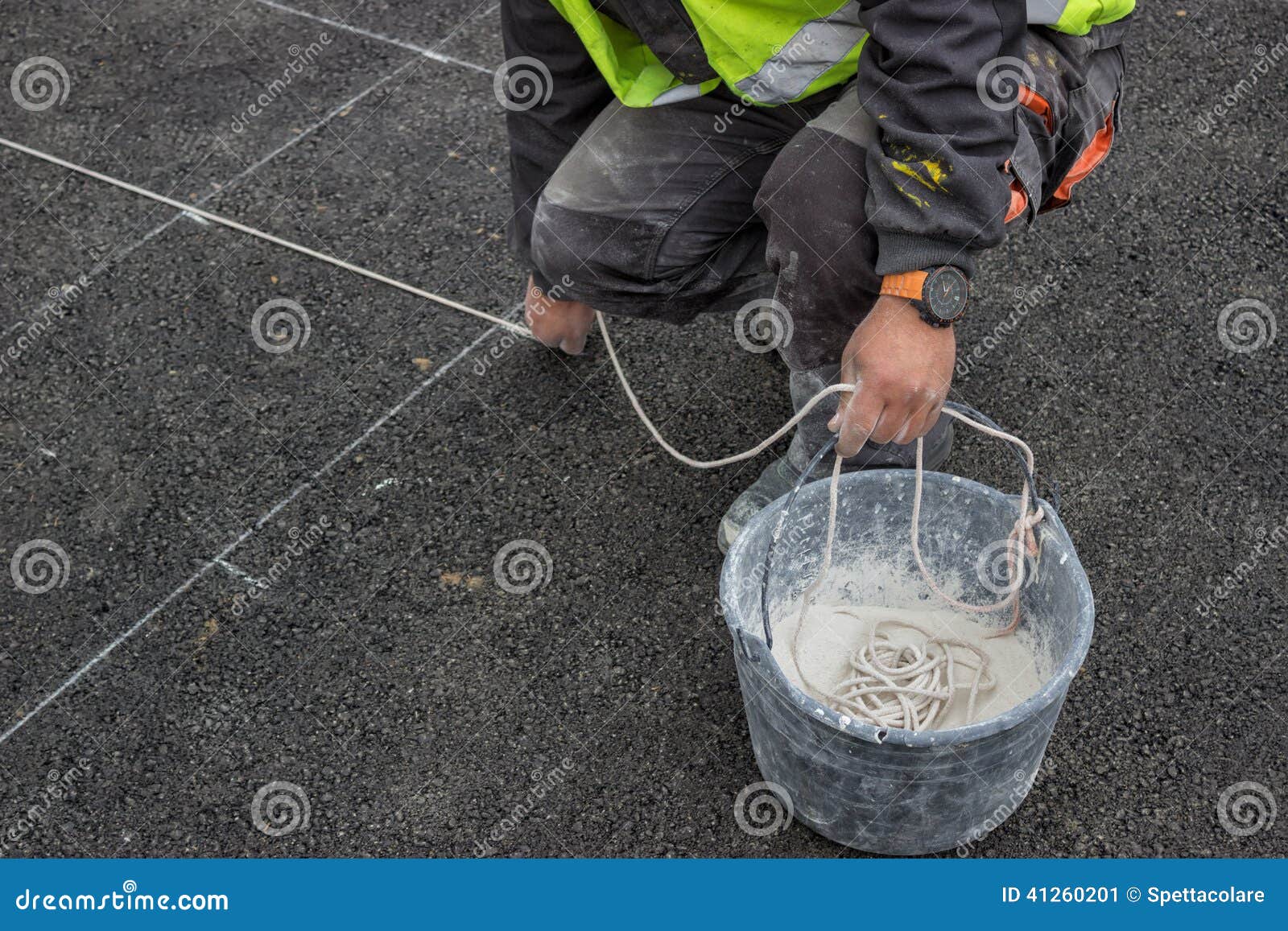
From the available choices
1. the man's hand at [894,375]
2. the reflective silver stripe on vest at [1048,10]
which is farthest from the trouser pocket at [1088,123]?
the man's hand at [894,375]

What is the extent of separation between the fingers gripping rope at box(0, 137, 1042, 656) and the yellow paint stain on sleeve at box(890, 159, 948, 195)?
320 millimetres

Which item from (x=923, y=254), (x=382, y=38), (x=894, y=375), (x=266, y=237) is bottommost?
(x=266, y=237)

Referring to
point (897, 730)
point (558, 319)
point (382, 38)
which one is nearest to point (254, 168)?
point (382, 38)

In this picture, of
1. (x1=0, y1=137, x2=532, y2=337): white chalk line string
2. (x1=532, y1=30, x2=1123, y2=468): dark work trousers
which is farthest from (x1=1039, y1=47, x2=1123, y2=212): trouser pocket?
(x1=0, y1=137, x2=532, y2=337): white chalk line string

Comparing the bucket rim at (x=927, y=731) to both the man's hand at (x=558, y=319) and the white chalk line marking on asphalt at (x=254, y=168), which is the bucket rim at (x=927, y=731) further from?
the white chalk line marking on asphalt at (x=254, y=168)

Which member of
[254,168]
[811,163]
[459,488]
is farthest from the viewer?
[254,168]

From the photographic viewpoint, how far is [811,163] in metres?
2.00

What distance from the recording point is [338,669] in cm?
229

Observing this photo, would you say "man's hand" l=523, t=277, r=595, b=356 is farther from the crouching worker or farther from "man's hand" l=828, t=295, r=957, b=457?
"man's hand" l=828, t=295, r=957, b=457

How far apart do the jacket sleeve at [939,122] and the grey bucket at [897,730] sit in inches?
16.3

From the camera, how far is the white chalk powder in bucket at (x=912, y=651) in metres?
2.04

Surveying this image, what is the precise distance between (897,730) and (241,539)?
4.85 ft

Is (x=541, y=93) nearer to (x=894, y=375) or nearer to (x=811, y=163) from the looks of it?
(x=811, y=163)

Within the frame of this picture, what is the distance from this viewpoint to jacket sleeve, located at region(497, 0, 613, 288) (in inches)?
94.0
